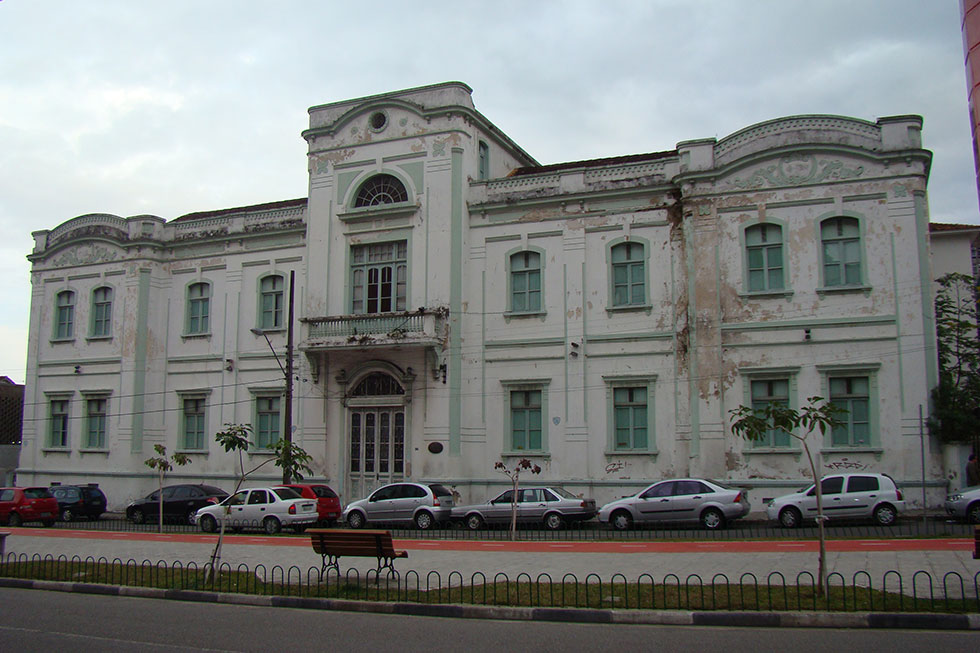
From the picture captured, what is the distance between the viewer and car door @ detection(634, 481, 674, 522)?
23.0 metres

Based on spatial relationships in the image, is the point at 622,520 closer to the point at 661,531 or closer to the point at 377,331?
the point at 661,531

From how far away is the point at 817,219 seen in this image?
25.4 meters

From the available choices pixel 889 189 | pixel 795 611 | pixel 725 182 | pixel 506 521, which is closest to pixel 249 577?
pixel 795 611

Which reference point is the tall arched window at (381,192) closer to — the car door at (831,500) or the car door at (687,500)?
the car door at (687,500)

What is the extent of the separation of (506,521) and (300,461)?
8.57 meters

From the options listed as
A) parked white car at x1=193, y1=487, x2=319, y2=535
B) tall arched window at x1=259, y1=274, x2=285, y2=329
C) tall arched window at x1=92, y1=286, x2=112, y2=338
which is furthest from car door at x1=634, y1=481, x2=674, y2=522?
tall arched window at x1=92, y1=286, x2=112, y2=338

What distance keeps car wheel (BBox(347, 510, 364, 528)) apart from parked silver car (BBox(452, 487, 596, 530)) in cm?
296

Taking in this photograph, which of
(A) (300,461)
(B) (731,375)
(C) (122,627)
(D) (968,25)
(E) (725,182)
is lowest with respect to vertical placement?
(C) (122,627)

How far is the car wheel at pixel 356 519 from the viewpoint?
25641 millimetres

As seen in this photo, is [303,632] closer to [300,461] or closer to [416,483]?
[416,483]

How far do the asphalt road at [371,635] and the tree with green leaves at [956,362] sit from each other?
556 inches

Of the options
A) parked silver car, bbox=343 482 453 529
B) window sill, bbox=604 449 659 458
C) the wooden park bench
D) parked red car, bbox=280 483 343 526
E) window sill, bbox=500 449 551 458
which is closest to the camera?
the wooden park bench

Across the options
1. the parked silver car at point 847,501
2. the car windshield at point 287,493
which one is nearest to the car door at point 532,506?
the parked silver car at point 847,501

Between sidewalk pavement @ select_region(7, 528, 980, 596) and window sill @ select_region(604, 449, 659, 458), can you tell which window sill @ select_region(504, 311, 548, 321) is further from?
sidewalk pavement @ select_region(7, 528, 980, 596)
